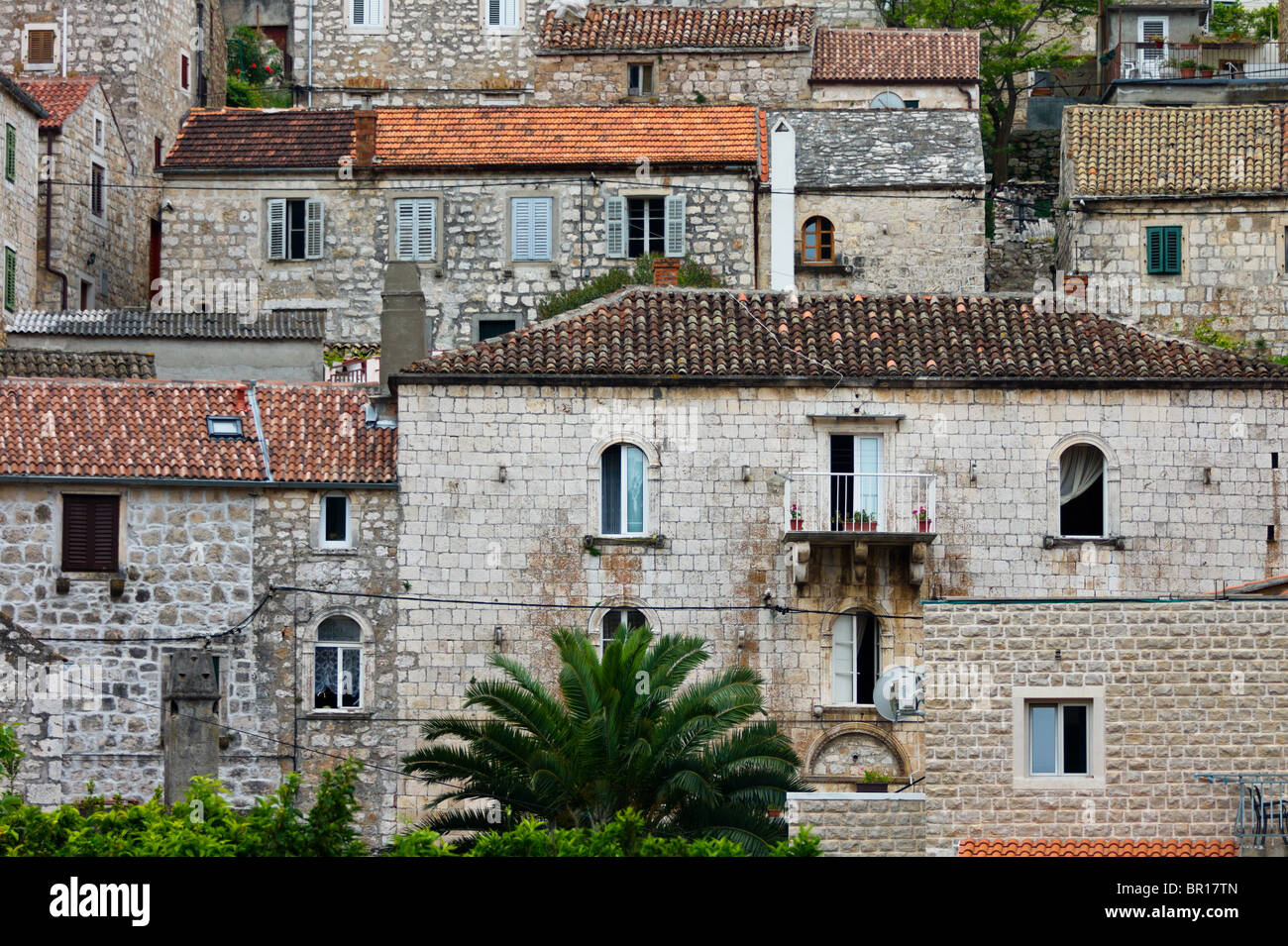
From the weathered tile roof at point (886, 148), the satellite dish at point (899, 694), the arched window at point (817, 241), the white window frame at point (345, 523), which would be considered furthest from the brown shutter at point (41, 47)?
the satellite dish at point (899, 694)

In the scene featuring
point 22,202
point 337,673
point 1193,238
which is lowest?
point 337,673

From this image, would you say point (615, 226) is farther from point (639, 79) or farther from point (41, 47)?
point (41, 47)

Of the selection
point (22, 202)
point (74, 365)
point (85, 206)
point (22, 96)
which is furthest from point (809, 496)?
point (85, 206)

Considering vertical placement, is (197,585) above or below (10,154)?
below

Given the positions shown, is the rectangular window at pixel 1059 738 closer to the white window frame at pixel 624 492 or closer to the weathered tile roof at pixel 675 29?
the white window frame at pixel 624 492

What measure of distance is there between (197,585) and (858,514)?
11263 mm

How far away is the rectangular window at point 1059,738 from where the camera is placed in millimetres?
33906

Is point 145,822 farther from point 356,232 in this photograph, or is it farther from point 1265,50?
point 1265,50

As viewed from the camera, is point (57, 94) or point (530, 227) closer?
point (530, 227)

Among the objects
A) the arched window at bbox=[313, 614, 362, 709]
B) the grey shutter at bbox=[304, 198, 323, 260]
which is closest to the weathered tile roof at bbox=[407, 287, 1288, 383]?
the arched window at bbox=[313, 614, 362, 709]

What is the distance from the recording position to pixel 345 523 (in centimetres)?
4522

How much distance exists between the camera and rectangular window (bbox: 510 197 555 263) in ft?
189

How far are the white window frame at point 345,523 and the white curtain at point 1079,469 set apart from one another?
40.5 ft
